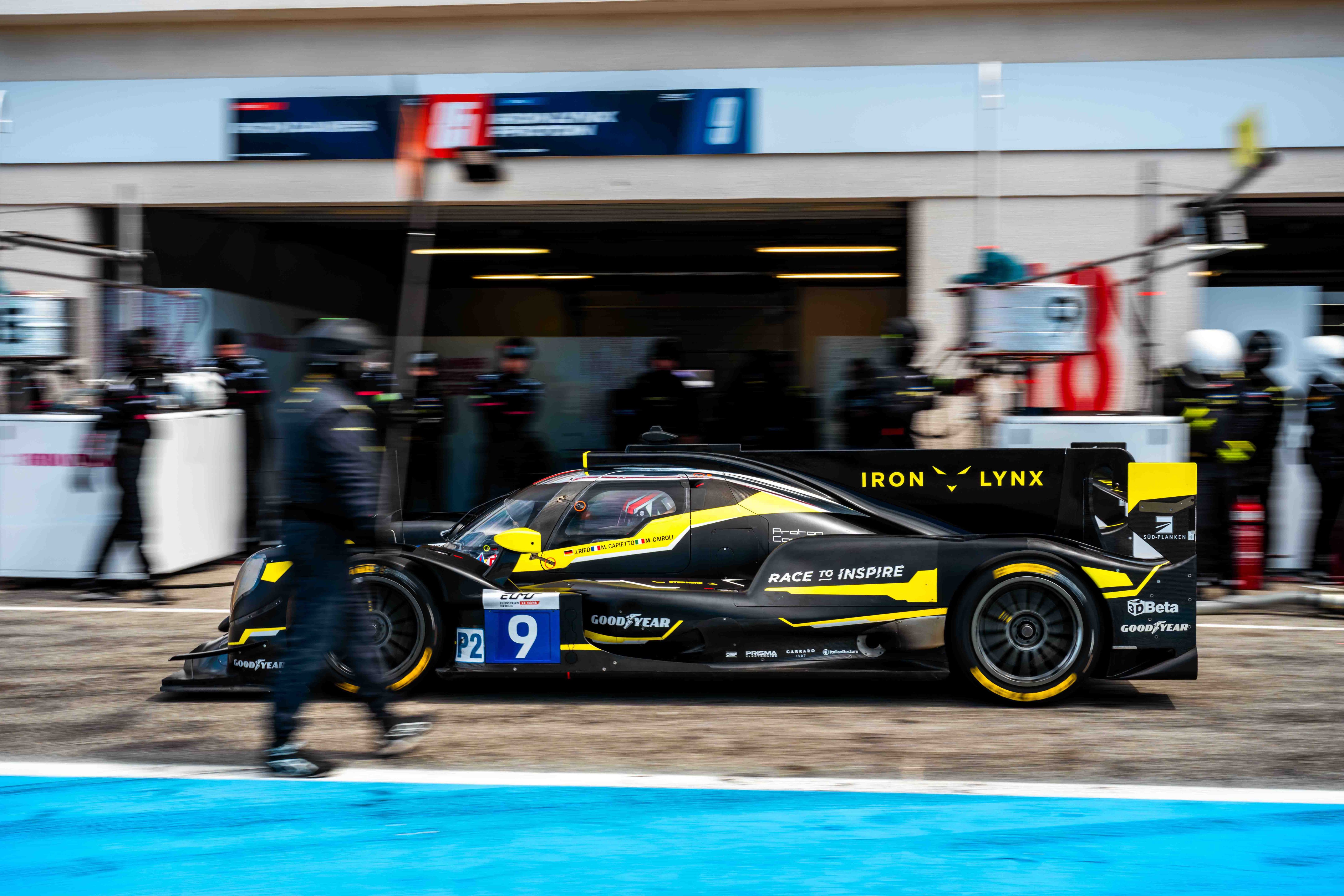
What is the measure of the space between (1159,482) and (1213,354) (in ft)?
13.6

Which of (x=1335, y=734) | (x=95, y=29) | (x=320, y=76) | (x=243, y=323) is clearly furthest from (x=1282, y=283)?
(x=95, y=29)

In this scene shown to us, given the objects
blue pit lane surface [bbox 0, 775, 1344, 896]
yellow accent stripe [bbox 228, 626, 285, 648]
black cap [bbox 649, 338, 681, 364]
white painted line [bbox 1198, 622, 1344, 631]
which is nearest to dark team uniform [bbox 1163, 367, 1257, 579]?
white painted line [bbox 1198, 622, 1344, 631]

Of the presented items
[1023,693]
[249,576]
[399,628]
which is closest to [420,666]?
[399,628]

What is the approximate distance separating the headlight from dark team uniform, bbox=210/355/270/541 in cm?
524

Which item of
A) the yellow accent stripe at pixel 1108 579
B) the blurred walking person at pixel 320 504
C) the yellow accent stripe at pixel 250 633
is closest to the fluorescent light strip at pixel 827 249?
the yellow accent stripe at pixel 1108 579

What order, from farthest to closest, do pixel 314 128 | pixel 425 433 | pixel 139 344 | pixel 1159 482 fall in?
pixel 314 128 < pixel 425 433 < pixel 139 344 < pixel 1159 482

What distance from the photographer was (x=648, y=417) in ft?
33.4

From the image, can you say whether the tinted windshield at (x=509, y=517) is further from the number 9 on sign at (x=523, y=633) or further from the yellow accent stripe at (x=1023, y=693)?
the yellow accent stripe at (x=1023, y=693)

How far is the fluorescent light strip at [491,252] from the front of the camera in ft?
45.2

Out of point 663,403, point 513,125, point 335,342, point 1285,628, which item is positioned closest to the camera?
point 335,342

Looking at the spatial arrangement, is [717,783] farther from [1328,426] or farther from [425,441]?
[425,441]

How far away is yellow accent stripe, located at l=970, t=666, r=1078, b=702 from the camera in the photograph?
520 cm

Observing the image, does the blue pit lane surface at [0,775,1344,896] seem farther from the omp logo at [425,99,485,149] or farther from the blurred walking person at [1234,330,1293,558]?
the omp logo at [425,99,485,149]

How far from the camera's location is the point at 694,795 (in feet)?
13.6
